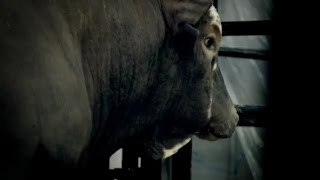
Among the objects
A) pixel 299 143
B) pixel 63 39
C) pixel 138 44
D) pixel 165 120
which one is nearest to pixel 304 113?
pixel 299 143

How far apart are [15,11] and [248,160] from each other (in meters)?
1.82

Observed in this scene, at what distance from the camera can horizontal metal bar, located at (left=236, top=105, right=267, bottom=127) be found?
2.26 meters

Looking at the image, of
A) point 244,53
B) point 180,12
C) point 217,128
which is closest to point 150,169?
point 244,53

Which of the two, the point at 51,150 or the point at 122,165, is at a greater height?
the point at 51,150

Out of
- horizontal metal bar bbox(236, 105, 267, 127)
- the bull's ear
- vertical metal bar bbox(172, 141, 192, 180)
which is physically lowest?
vertical metal bar bbox(172, 141, 192, 180)

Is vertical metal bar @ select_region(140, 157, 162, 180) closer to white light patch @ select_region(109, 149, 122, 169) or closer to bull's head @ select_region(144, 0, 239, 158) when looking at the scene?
white light patch @ select_region(109, 149, 122, 169)

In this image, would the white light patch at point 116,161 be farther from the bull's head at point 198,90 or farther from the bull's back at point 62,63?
the bull's back at point 62,63

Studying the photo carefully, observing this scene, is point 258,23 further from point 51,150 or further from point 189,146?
point 51,150

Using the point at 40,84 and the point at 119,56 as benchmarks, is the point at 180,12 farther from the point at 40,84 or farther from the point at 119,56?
the point at 40,84

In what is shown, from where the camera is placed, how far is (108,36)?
106 centimetres

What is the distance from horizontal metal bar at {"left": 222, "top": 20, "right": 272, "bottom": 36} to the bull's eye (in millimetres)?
A: 878

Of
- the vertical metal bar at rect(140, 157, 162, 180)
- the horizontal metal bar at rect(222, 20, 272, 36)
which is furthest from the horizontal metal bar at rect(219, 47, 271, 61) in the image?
the vertical metal bar at rect(140, 157, 162, 180)

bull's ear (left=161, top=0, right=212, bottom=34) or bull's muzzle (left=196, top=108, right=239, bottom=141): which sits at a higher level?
bull's ear (left=161, top=0, right=212, bottom=34)

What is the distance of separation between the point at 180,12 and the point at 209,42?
0.14 metres
